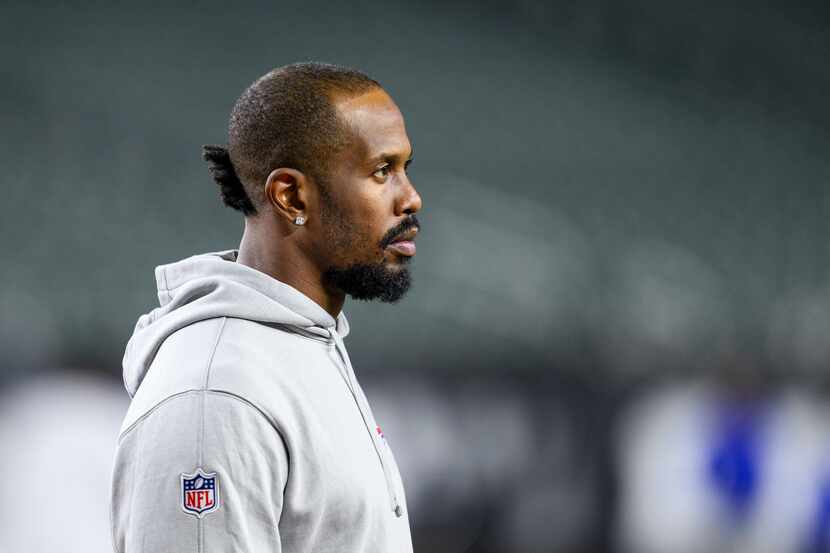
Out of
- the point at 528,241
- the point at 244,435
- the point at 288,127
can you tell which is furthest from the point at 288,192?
the point at 528,241

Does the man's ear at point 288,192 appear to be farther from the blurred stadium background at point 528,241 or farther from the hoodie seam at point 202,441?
the blurred stadium background at point 528,241

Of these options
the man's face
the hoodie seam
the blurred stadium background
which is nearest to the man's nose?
the man's face

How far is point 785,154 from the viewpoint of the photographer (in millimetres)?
2596

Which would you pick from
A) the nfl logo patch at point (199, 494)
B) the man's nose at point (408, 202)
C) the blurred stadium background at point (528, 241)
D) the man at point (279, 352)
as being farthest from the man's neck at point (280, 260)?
the blurred stadium background at point (528, 241)

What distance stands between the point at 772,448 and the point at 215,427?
2.11 metres

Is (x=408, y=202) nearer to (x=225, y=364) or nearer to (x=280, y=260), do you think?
(x=280, y=260)

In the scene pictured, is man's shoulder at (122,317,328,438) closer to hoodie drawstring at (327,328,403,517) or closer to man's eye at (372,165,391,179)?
hoodie drawstring at (327,328,403,517)

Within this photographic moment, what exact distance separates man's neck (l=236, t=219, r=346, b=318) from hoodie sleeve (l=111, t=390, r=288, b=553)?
20 cm

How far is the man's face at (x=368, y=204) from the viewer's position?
961 mm

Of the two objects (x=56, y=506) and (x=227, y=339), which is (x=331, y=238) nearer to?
(x=227, y=339)

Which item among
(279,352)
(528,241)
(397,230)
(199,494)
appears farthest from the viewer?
(528,241)

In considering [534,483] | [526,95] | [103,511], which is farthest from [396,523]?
[526,95]

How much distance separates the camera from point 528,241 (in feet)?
8.11

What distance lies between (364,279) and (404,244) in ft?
0.18
